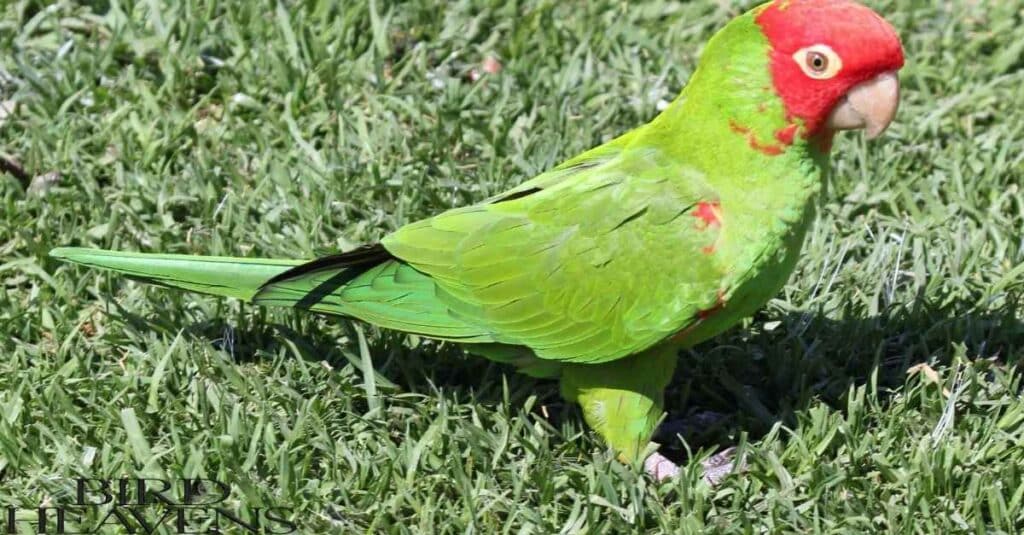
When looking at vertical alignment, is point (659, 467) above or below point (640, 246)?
below

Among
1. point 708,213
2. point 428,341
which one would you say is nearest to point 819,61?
point 708,213

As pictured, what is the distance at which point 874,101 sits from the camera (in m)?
2.99

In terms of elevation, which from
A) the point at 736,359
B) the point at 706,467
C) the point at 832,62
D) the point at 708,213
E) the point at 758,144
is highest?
the point at 832,62

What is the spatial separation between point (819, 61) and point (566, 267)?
0.80m

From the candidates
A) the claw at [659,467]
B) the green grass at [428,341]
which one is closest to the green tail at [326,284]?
the green grass at [428,341]

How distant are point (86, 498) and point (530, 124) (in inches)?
83.7

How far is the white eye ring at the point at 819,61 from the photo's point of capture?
2934mm

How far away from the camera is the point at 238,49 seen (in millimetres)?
4781

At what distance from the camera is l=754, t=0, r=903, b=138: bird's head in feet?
9.60

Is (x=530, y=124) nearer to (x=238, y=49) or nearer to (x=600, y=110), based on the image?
(x=600, y=110)

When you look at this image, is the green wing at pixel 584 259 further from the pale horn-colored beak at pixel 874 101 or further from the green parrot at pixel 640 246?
the pale horn-colored beak at pixel 874 101

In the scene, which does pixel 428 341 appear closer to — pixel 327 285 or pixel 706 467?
pixel 327 285

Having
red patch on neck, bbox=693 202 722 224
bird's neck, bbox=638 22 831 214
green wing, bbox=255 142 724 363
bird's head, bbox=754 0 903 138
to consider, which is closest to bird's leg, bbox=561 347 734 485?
green wing, bbox=255 142 724 363

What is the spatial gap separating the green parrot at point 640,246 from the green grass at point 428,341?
0.28 m
